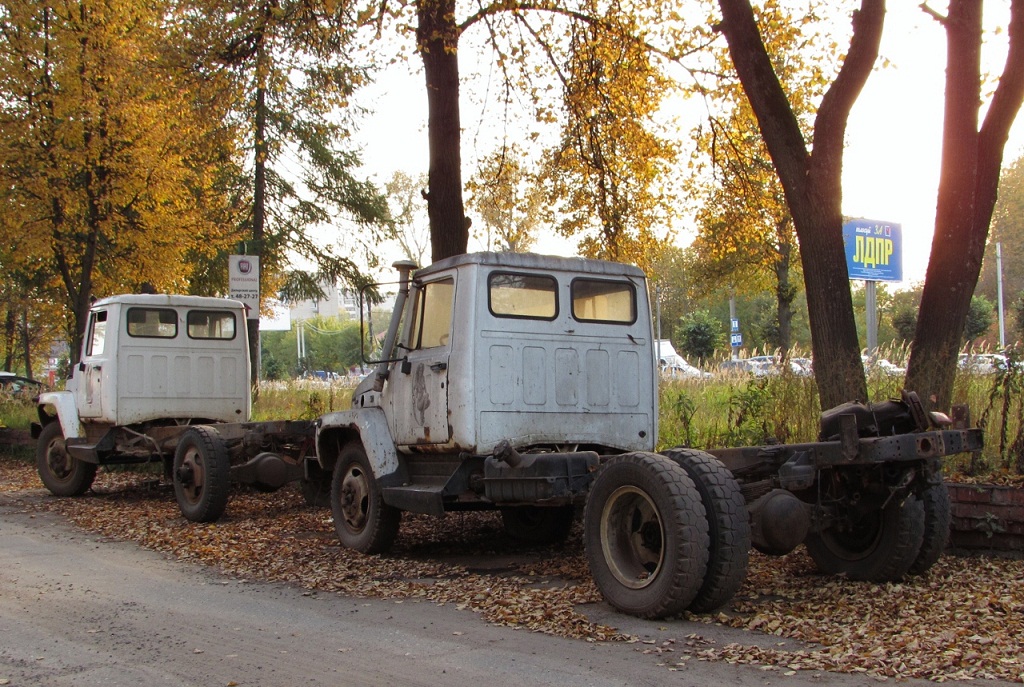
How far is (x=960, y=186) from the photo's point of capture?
31.2 feet

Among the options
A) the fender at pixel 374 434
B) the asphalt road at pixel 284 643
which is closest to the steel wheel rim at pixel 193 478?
the fender at pixel 374 434

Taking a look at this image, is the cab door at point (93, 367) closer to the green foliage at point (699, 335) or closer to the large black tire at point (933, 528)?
the large black tire at point (933, 528)

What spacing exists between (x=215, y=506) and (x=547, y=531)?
3.75 meters

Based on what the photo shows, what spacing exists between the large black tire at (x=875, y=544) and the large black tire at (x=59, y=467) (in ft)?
33.2

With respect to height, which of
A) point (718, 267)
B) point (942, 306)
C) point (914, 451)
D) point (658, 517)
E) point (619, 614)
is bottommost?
point (619, 614)

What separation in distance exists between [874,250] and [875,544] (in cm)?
2252

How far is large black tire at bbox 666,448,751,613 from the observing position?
621 cm

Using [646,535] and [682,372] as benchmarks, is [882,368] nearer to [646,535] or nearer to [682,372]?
[682,372]

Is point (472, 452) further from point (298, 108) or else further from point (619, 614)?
point (298, 108)

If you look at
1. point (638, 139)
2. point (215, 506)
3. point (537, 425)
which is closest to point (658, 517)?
point (537, 425)

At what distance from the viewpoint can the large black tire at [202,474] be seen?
11.2m

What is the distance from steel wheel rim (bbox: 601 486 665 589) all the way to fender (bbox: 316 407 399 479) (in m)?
2.61

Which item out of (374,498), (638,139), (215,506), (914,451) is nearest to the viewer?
(914,451)

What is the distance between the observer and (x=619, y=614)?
262 inches
